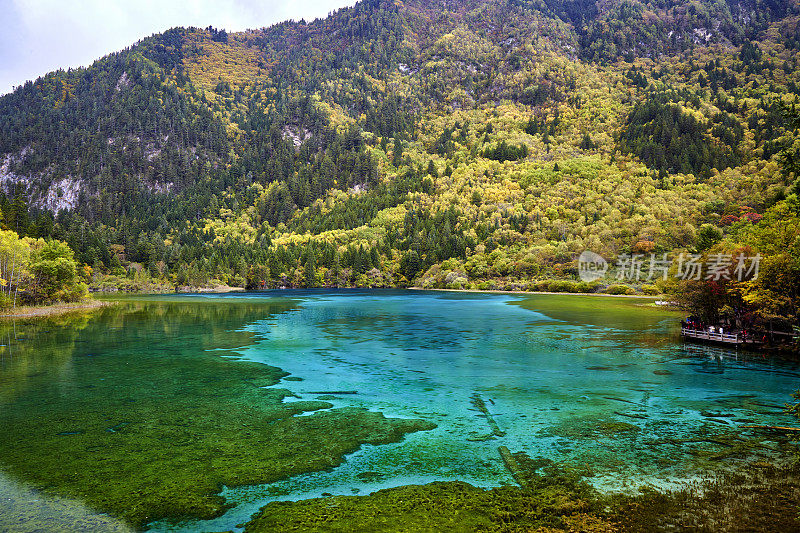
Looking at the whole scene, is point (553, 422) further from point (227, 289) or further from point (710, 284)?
point (227, 289)

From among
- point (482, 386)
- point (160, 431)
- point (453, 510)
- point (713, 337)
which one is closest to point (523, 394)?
point (482, 386)

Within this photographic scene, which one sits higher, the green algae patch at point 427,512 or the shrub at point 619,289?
the shrub at point 619,289

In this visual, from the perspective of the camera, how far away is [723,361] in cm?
3656

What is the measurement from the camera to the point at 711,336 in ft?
146

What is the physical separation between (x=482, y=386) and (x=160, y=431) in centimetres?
1744

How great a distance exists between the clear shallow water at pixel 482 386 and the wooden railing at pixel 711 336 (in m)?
2.39

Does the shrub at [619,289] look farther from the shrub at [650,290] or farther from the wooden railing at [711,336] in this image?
the wooden railing at [711,336]

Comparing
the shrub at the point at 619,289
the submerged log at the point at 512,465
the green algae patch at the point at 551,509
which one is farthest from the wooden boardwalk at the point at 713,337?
the shrub at the point at 619,289

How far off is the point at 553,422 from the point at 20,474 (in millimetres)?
19787

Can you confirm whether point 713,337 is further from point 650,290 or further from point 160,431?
point 650,290

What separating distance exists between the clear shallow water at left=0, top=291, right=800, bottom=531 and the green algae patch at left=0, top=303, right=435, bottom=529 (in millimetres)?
531

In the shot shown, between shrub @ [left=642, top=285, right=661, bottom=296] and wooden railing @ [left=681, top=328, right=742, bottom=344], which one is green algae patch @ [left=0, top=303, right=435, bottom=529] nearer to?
wooden railing @ [left=681, top=328, right=742, bottom=344]

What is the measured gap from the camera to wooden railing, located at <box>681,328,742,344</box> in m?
43.2

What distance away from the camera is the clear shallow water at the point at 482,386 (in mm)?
15820
